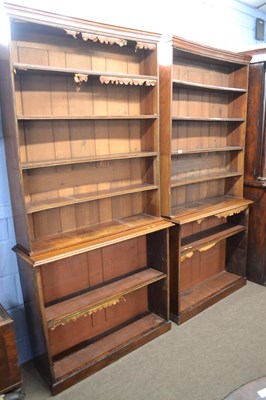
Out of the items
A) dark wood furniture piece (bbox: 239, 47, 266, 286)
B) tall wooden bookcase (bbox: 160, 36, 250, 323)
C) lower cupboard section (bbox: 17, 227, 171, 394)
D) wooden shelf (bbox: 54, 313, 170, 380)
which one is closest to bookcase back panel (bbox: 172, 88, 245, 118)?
tall wooden bookcase (bbox: 160, 36, 250, 323)

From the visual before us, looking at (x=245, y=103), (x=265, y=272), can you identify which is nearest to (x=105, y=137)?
(x=245, y=103)

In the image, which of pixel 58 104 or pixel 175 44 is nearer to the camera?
pixel 58 104

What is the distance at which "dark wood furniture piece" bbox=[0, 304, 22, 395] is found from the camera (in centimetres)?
164

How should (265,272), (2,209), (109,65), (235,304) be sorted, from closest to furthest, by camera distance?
(2,209) < (109,65) < (235,304) < (265,272)

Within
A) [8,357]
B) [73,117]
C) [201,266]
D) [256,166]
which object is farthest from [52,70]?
[201,266]

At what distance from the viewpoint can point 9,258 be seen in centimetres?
205

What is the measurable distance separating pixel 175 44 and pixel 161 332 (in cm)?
216

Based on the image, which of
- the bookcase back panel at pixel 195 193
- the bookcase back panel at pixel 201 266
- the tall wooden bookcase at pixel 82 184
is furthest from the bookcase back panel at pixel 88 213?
the bookcase back panel at pixel 201 266

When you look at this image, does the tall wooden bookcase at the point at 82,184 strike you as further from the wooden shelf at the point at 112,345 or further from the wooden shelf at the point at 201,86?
the wooden shelf at the point at 201,86

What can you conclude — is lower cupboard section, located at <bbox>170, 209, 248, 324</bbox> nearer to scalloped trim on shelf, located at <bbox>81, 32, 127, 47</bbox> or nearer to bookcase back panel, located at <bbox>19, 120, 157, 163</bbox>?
bookcase back panel, located at <bbox>19, 120, 157, 163</bbox>

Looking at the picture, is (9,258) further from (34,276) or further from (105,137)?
(105,137)

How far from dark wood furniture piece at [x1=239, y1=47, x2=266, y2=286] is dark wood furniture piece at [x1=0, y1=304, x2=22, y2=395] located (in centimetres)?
242

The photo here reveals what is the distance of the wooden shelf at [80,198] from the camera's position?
1.83 meters

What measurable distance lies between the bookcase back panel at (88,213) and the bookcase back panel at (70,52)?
90cm
